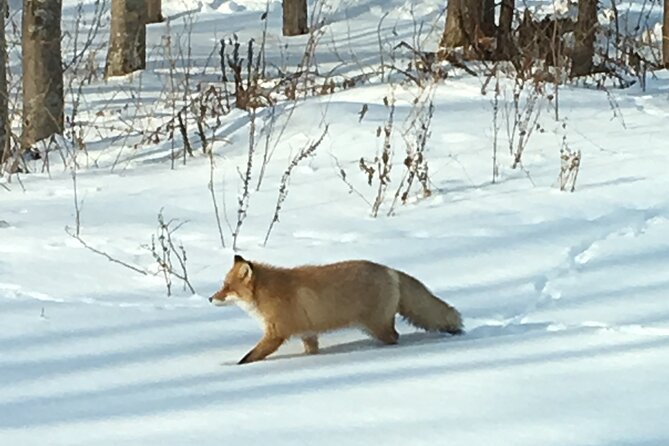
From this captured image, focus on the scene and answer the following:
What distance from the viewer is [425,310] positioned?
414 cm

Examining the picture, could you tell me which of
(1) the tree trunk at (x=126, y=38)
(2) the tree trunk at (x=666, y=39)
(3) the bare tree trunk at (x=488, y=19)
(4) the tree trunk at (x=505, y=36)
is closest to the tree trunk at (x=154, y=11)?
(1) the tree trunk at (x=126, y=38)

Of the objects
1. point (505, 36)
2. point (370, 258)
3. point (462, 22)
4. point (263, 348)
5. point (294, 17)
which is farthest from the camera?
point (294, 17)

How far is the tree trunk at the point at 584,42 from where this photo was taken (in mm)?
10389

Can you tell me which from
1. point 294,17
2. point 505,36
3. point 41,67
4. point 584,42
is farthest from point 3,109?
point 294,17

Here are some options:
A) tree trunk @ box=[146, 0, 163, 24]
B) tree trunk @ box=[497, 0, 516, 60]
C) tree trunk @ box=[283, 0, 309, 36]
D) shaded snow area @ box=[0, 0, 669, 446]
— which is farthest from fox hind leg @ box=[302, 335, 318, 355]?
tree trunk @ box=[146, 0, 163, 24]

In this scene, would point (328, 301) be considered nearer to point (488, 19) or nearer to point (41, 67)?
point (41, 67)

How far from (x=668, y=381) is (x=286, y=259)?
2452 millimetres

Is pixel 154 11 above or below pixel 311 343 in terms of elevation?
above

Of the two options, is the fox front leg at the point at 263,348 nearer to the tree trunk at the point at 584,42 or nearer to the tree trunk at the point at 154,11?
the tree trunk at the point at 584,42

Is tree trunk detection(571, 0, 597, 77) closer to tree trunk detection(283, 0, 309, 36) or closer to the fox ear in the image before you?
the fox ear

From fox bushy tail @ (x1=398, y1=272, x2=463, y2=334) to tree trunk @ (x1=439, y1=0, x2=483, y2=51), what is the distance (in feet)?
25.7

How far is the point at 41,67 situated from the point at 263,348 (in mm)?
6053

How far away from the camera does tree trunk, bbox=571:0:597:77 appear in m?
10.4

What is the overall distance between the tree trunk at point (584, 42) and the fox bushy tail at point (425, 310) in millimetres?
6687
